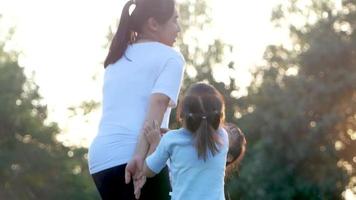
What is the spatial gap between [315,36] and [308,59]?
0.82m

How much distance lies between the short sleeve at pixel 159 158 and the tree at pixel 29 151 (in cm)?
3227

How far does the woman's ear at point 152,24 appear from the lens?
11.7 ft

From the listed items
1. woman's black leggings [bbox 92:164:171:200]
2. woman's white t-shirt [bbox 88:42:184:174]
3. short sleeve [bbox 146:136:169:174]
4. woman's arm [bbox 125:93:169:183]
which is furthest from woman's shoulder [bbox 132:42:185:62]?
woman's black leggings [bbox 92:164:171:200]

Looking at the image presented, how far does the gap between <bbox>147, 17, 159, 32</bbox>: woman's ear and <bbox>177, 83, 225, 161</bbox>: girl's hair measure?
257 millimetres

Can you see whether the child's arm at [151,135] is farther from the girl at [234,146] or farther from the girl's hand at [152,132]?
the girl at [234,146]

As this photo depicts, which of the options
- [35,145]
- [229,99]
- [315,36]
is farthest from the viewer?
[229,99]

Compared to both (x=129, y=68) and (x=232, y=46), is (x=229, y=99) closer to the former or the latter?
(x=232, y=46)

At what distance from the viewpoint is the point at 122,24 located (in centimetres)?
359

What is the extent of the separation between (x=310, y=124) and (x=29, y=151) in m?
10.3

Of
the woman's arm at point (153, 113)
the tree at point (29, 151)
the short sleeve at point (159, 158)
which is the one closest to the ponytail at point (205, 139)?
the short sleeve at point (159, 158)

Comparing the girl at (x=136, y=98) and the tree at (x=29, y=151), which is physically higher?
the girl at (x=136, y=98)

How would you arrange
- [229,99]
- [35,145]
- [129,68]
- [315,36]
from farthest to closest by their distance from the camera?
[229,99] < [35,145] < [315,36] < [129,68]

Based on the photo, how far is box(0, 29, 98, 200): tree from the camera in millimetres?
36219

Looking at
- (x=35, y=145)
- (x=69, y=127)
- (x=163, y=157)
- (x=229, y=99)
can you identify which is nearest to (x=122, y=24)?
(x=163, y=157)
